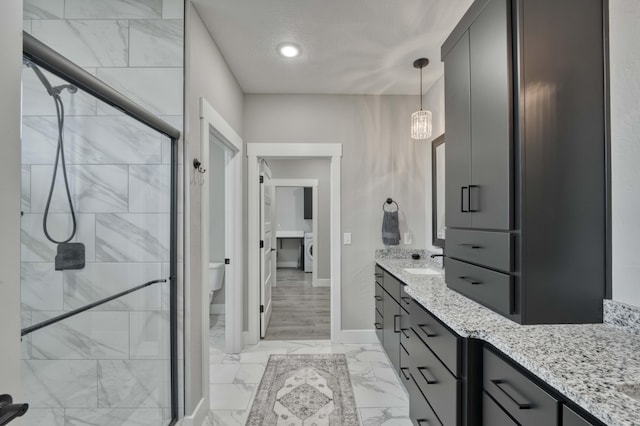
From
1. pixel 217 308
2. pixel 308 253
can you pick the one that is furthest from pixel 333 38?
pixel 308 253

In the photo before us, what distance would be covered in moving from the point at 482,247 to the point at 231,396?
2085mm

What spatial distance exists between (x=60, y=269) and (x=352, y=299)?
2.51 meters

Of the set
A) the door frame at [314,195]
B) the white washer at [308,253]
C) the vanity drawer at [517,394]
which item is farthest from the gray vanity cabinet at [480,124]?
the white washer at [308,253]

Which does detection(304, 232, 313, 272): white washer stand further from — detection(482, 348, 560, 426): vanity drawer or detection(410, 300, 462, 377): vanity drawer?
detection(482, 348, 560, 426): vanity drawer

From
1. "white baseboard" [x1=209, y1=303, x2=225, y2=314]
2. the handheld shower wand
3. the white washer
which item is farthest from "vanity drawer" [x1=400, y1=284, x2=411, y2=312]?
the white washer

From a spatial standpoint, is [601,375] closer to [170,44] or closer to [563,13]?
[563,13]

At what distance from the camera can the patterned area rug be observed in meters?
2.10

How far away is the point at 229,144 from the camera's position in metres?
2.78

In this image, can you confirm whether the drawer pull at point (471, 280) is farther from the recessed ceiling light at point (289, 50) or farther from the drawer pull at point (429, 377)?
the recessed ceiling light at point (289, 50)

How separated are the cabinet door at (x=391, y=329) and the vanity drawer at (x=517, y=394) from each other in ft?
4.17

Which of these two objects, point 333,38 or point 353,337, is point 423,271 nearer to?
point 353,337

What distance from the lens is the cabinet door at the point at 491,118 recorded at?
1.33m

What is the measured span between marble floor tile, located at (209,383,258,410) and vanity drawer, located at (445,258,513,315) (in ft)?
5.56

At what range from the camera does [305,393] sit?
2.40 m
